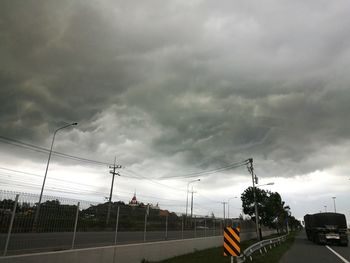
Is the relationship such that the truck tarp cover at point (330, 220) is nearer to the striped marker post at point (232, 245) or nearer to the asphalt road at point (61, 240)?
the asphalt road at point (61, 240)

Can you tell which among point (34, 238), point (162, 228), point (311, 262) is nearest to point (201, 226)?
point (162, 228)

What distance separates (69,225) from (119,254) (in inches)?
108

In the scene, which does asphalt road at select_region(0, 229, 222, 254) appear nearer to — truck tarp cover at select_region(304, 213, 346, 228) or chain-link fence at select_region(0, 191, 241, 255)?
chain-link fence at select_region(0, 191, 241, 255)

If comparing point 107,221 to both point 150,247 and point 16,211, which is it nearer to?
point 150,247

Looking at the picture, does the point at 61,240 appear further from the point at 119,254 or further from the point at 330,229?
the point at 330,229

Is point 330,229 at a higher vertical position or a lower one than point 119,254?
higher

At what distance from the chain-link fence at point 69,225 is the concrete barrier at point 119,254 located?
0.34 meters

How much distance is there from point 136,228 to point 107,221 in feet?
7.36

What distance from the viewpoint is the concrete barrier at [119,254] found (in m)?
8.41

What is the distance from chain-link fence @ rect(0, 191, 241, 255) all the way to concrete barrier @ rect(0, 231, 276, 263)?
34cm

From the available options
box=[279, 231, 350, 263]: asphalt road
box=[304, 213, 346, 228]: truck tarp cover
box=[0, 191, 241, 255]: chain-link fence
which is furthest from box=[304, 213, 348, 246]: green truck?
box=[0, 191, 241, 255]: chain-link fence

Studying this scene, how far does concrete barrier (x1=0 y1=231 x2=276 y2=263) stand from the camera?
8406 millimetres

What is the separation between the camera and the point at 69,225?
10.2 m

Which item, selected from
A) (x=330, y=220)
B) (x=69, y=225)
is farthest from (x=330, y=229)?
(x=69, y=225)
